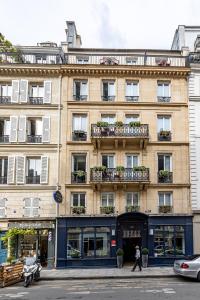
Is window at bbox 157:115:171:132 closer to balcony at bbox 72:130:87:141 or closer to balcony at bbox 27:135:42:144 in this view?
balcony at bbox 72:130:87:141

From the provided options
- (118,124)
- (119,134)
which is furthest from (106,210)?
(118,124)

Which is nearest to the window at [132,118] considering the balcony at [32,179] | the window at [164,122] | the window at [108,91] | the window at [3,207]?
the window at [164,122]

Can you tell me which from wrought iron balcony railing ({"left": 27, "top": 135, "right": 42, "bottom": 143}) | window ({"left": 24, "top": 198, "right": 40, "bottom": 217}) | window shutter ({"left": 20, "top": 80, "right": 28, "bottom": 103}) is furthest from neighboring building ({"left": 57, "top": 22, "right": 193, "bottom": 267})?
window shutter ({"left": 20, "top": 80, "right": 28, "bottom": 103})

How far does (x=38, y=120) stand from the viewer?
31.1 metres

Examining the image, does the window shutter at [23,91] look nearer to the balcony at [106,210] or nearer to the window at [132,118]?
the window at [132,118]

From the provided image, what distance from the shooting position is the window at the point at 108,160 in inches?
1203

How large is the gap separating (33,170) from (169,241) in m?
11.7

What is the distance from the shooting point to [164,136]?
3094cm

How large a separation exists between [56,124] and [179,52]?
1251cm

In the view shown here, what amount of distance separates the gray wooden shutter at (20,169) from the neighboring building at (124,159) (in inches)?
119

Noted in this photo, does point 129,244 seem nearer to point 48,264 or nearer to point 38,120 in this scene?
point 48,264

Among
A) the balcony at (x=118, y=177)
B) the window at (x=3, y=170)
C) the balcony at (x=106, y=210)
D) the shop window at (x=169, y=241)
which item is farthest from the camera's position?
the window at (x=3, y=170)

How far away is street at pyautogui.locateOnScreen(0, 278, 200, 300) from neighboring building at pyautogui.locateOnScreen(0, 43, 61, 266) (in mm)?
8363

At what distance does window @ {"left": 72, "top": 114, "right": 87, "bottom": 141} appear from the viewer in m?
30.8
